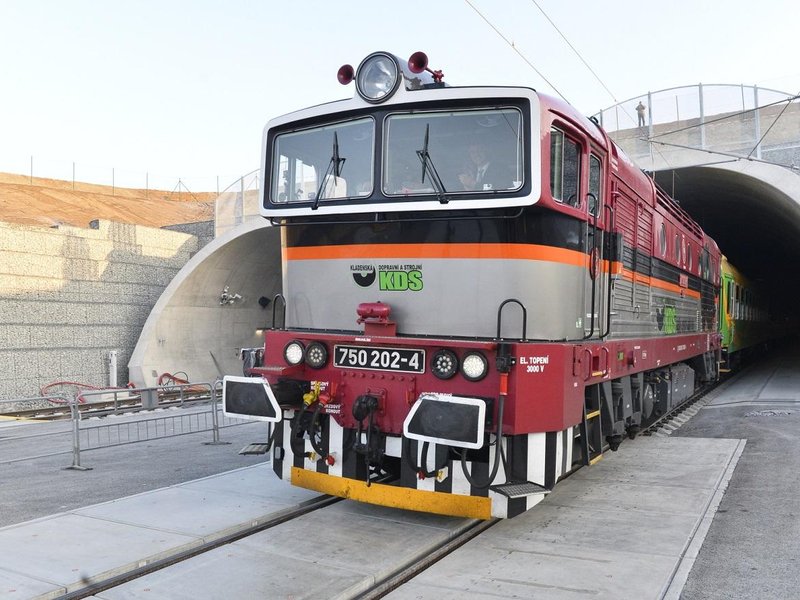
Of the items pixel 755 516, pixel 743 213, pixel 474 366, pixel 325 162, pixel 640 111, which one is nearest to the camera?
pixel 474 366

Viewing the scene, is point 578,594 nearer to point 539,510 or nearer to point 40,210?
point 539,510

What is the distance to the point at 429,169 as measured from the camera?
217 inches

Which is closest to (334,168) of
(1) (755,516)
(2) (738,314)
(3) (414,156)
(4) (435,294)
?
(3) (414,156)

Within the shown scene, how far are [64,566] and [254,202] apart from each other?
17.6 metres

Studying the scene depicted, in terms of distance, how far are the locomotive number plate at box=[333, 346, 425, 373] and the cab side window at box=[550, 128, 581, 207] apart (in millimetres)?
1656

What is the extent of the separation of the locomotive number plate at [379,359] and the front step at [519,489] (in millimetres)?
1057

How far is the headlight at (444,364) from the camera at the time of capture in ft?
17.5

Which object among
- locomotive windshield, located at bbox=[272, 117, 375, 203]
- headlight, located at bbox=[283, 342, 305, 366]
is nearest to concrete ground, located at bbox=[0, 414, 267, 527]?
headlight, located at bbox=[283, 342, 305, 366]

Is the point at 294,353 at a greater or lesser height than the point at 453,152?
lesser

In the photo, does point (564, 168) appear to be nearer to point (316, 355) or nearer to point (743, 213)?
point (316, 355)

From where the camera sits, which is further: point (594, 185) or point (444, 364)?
point (594, 185)

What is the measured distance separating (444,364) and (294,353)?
1425 mm

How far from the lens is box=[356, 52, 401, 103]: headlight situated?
5633 millimetres

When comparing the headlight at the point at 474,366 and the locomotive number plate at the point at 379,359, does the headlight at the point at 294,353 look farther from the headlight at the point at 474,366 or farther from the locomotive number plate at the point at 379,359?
the headlight at the point at 474,366
